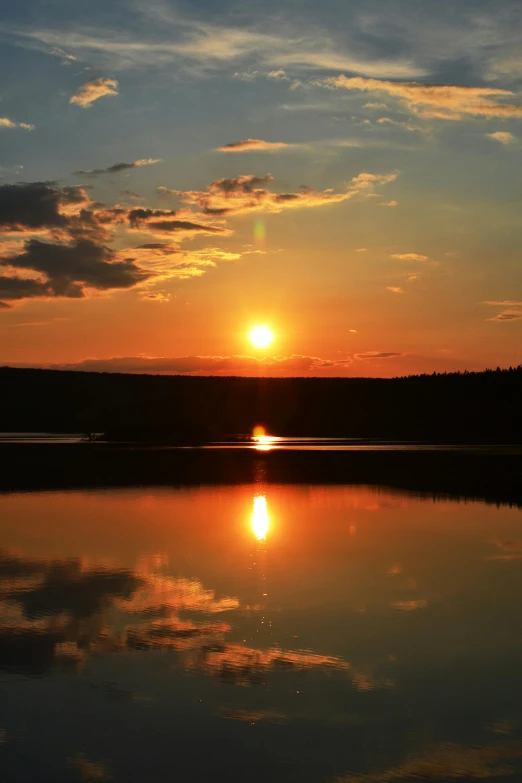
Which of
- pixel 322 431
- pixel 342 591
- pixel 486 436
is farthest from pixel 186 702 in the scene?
pixel 322 431

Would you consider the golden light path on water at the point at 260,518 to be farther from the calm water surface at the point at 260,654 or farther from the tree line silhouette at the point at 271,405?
the tree line silhouette at the point at 271,405

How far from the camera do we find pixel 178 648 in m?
10.3

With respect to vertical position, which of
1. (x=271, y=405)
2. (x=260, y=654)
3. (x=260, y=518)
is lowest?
(x=260, y=654)

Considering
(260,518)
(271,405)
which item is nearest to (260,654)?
(260,518)

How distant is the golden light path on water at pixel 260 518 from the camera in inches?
769

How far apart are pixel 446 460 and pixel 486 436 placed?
4641cm

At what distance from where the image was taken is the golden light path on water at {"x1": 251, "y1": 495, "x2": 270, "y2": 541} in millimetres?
19531

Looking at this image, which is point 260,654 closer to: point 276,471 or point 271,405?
point 276,471

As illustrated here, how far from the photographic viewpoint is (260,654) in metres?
10.2

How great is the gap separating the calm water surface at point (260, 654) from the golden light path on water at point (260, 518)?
21 cm

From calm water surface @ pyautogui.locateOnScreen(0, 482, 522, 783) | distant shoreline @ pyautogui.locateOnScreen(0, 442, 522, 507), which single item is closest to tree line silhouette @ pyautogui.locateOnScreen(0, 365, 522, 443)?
distant shoreline @ pyautogui.locateOnScreen(0, 442, 522, 507)

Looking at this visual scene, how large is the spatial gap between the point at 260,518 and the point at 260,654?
1179 centimetres

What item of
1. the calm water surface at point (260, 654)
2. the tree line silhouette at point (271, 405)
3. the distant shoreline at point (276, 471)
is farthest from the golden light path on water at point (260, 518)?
the tree line silhouette at point (271, 405)

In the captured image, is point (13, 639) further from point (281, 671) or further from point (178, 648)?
point (281, 671)
